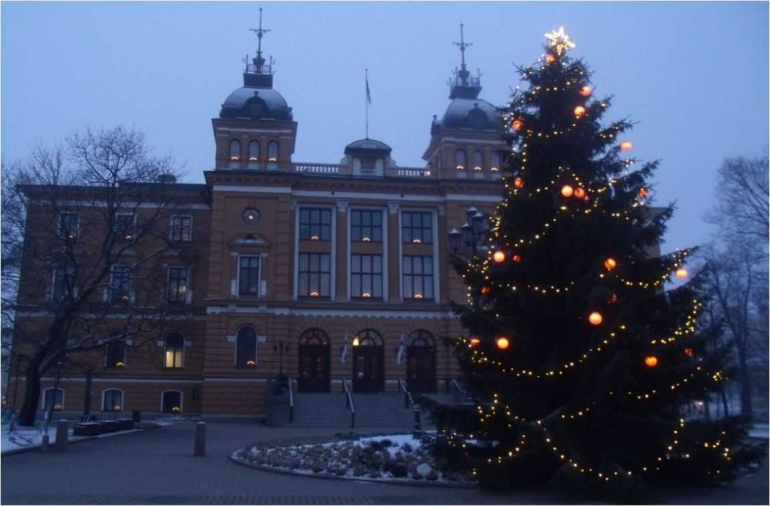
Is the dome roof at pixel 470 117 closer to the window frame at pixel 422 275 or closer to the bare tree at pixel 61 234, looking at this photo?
the window frame at pixel 422 275

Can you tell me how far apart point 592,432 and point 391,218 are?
33.2 metres

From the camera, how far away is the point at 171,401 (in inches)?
1740

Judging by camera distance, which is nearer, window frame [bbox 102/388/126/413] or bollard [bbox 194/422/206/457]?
bollard [bbox 194/422/206/457]

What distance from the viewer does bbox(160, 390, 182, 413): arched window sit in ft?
144

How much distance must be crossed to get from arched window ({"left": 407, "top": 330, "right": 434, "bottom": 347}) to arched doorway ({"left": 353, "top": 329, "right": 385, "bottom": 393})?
6.50ft

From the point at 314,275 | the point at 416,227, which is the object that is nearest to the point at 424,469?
the point at 314,275

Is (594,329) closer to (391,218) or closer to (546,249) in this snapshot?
(546,249)

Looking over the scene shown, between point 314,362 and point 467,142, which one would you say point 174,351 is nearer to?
point 314,362

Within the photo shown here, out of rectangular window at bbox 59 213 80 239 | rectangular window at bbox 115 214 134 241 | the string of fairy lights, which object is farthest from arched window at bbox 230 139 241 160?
the string of fairy lights

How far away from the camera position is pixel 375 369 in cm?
4375

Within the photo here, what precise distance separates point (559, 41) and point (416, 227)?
101ft

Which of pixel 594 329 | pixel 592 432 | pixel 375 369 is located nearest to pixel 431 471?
pixel 592 432

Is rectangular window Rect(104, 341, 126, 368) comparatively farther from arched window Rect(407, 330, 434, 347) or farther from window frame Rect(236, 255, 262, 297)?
arched window Rect(407, 330, 434, 347)

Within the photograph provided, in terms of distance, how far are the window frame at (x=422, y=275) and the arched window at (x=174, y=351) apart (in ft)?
47.3
